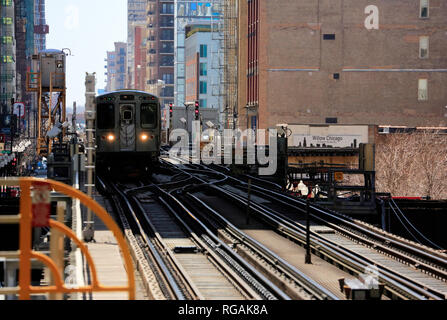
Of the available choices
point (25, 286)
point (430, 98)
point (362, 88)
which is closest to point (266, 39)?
point (362, 88)

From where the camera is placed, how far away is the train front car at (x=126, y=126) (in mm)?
35625

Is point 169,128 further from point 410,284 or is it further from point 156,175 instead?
point 410,284

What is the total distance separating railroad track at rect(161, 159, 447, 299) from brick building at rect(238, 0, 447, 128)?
42735 mm

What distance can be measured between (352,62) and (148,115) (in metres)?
40.7

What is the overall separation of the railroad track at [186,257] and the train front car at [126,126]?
5639mm

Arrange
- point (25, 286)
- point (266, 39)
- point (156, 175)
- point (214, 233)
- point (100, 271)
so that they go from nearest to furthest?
point (25, 286)
point (100, 271)
point (214, 233)
point (156, 175)
point (266, 39)

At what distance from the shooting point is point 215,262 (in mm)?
18703

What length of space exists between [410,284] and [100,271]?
244 inches

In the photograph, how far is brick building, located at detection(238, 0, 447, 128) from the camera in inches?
2854

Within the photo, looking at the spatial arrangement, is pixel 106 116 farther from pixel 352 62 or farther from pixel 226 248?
pixel 352 62

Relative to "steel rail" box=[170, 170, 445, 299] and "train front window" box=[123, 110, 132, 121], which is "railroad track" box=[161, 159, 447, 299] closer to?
"steel rail" box=[170, 170, 445, 299]

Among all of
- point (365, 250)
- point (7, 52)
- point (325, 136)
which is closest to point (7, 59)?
point (7, 52)

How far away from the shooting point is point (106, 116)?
35.6 meters

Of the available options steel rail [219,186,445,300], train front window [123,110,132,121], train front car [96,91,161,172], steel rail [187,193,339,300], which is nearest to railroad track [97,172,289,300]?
steel rail [187,193,339,300]
